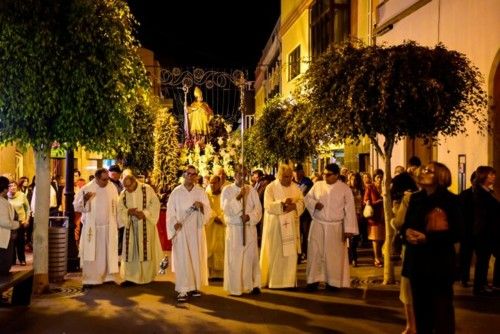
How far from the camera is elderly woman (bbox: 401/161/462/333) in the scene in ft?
24.2

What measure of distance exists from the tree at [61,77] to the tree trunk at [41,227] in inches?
0.6

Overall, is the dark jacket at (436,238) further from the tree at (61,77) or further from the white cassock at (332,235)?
the tree at (61,77)

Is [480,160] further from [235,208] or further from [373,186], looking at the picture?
[235,208]

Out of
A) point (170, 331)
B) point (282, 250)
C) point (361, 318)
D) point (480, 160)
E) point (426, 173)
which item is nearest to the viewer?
point (426, 173)

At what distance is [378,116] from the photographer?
12008 millimetres

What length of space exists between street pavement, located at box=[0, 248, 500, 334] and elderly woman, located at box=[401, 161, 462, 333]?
73.6 inches

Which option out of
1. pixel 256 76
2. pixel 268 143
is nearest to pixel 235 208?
pixel 268 143

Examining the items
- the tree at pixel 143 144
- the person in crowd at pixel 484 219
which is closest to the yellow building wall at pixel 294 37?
the tree at pixel 143 144

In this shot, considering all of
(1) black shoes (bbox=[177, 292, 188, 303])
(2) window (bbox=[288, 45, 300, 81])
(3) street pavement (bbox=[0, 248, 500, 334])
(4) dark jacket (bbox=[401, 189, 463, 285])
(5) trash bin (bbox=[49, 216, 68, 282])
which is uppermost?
(2) window (bbox=[288, 45, 300, 81])

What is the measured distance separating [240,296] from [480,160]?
6.03 meters

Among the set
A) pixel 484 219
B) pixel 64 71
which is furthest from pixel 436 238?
pixel 64 71

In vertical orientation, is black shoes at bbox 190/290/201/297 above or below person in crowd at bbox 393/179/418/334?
below

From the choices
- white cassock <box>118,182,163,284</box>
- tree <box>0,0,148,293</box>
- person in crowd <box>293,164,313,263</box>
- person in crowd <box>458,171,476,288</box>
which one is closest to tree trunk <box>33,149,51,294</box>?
tree <box>0,0,148,293</box>

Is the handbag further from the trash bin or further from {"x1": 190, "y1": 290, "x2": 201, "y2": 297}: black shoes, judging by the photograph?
the trash bin
